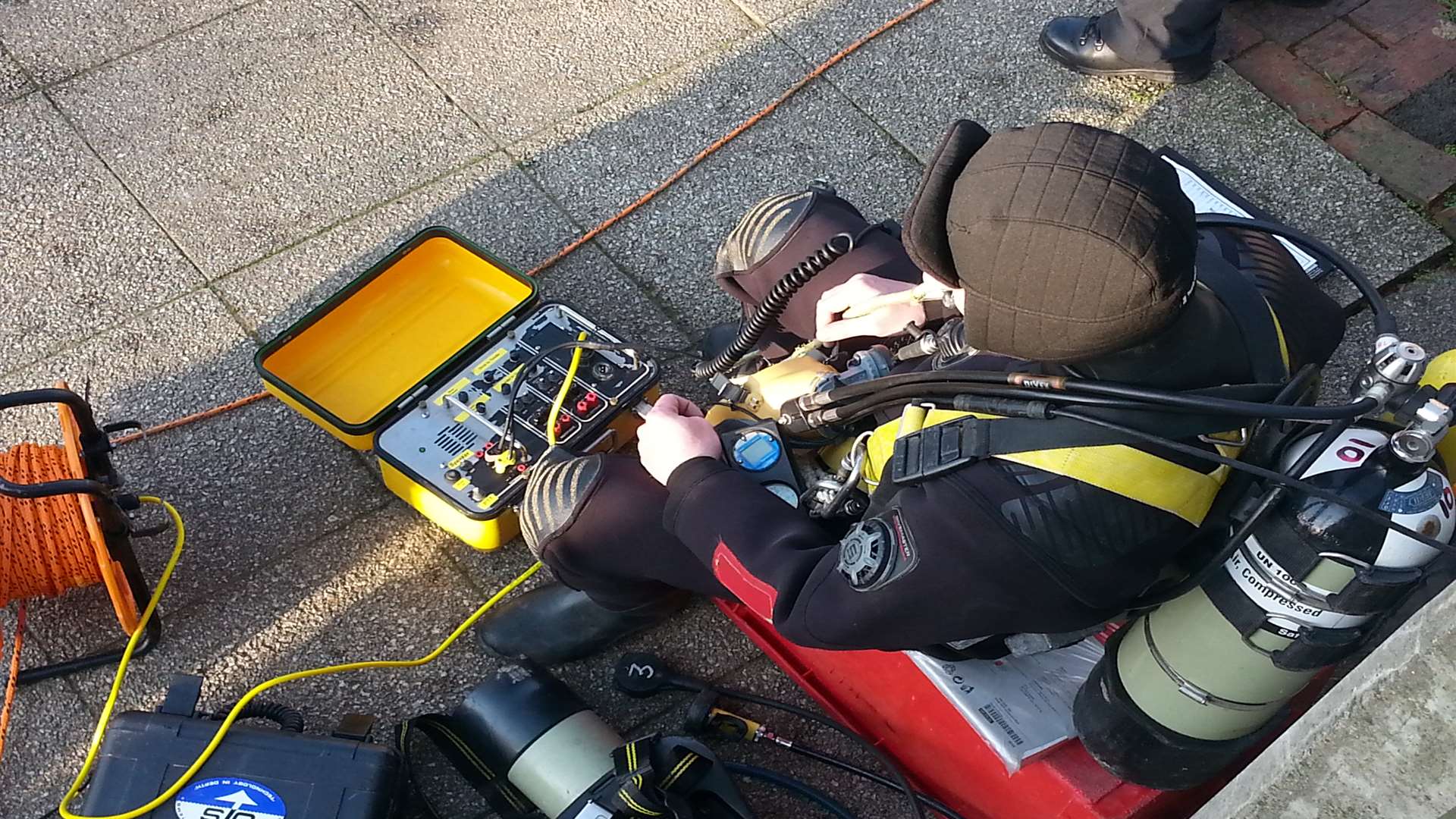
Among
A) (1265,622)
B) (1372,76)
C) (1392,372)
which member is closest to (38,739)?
(1265,622)

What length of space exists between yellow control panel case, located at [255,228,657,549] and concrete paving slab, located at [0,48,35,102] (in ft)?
4.95

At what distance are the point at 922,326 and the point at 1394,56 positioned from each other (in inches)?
97.0

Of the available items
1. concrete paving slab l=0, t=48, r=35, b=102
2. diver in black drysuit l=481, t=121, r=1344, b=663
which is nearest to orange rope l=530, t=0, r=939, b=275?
diver in black drysuit l=481, t=121, r=1344, b=663

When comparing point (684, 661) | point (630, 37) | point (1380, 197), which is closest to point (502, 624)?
point (684, 661)

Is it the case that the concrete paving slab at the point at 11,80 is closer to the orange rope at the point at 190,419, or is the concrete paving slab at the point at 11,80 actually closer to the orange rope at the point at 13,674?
the orange rope at the point at 190,419

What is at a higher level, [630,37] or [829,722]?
[630,37]

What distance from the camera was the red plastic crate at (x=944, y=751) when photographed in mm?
2111

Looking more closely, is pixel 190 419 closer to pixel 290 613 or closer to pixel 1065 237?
pixel 290 613

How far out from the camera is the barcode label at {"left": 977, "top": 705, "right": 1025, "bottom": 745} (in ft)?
6.99

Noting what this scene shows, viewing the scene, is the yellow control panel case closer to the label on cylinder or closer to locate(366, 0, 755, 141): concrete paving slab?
locate(366, 0, 755, 141): concrete paving slab

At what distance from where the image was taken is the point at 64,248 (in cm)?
330

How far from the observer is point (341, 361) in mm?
2930

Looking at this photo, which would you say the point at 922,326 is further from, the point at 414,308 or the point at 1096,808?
the point at 414,308

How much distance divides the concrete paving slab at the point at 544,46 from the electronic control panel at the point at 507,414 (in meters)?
1.01
